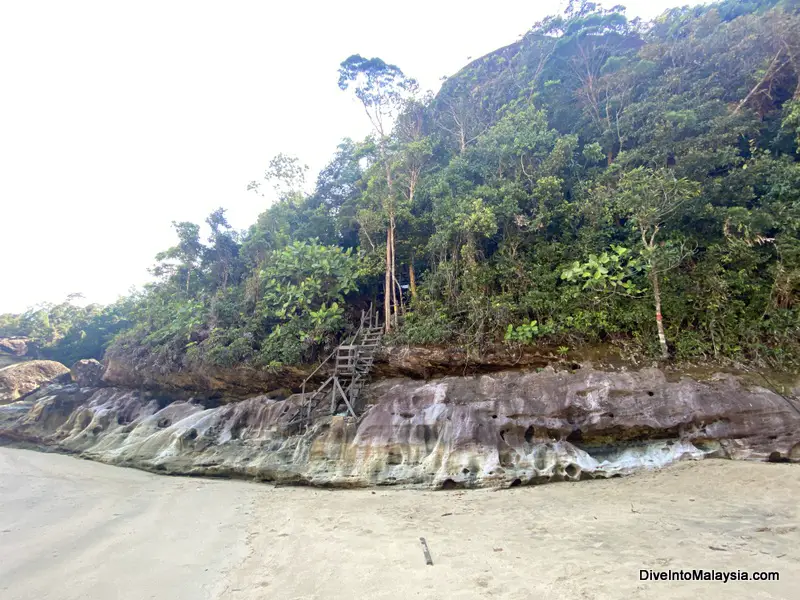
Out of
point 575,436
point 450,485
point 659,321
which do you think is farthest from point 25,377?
point 659,321

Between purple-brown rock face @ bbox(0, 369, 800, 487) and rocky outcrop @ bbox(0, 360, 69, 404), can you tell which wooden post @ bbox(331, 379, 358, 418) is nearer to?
purple-brown rock face @ bbox(0, 369, 800, 487)

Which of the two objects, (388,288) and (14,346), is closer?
(388,288)

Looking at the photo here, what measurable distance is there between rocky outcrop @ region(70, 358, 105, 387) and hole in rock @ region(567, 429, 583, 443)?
2481 cm

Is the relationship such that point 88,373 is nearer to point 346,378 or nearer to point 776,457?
point 346,378

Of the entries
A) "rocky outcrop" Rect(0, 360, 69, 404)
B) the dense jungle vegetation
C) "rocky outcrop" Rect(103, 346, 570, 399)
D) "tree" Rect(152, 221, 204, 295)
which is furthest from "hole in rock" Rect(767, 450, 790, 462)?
"rocky outcrop" Rect(0, 360, 69, 404)

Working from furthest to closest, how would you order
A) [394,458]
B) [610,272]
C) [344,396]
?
1. [344,396]
2. [610,272]
3. [394,458]

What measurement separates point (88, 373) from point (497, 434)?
81.7 ft

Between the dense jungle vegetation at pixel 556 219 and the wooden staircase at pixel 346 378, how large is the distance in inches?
36.4

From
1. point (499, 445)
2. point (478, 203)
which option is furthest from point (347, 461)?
point (478, 203)

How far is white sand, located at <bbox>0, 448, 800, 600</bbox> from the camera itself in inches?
168

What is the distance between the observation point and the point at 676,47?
14.8m

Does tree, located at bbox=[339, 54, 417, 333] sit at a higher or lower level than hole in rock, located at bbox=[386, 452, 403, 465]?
higher

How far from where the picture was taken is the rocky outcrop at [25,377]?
2328cm

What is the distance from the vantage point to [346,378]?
1323 cm
